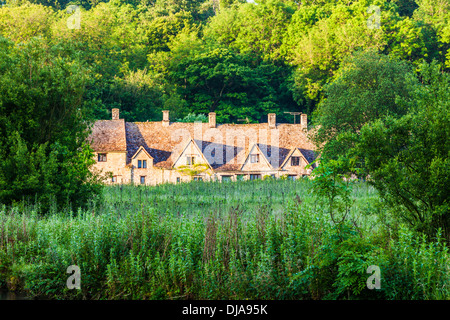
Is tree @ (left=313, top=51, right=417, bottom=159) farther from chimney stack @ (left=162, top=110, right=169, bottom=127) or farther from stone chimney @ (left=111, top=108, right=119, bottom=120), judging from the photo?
stone chimney @ (left=111, top=108, right=119, bottom=120)

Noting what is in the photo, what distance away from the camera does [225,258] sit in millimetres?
11625

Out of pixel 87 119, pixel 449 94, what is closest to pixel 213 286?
pixel 449 94

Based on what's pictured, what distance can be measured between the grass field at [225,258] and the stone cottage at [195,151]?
1681 inches

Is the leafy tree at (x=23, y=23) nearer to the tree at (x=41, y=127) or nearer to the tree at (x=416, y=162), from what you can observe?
the tree at (x=41, y=127)

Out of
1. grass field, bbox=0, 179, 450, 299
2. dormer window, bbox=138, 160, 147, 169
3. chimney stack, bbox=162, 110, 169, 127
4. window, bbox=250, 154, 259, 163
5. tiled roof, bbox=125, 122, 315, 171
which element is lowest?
grass field, bbox=0, 179, 450, 299

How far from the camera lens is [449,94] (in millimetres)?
12617

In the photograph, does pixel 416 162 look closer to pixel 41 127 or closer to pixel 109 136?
pixel 41 127

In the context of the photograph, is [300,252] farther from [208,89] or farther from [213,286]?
[208,89]

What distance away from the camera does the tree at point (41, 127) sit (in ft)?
64.4

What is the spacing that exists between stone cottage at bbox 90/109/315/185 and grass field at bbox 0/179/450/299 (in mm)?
42705

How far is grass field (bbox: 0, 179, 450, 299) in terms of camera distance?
10.2 metres

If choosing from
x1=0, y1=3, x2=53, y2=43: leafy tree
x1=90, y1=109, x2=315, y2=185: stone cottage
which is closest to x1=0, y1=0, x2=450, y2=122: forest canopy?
x1=0, y1=3, x2=53, y2=43: leafy tree

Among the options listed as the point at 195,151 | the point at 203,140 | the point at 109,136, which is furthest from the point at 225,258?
the point at 109,136

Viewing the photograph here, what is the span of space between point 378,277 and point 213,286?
296cm
